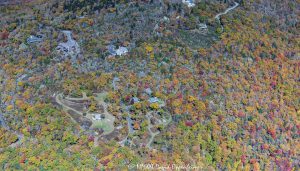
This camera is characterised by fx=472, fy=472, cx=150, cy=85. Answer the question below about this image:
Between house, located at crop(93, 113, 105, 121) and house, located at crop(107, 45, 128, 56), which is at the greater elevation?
house, located at crop(107, 45, 128, 56)

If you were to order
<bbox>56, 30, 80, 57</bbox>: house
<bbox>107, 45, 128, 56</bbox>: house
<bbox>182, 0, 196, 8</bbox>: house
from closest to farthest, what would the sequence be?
1. <bbox>107, 45, 128, 56</bbox>: house
2. <bbox>56, 30, 80, 57</bbox>: house
3. <bbox>182, 0, 196, 8</bbox>: house

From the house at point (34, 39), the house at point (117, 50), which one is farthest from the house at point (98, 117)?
the house at point (34, 39)

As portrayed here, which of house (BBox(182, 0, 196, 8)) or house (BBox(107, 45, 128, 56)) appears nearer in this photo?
house (BBox(107, 45, 128, 56))

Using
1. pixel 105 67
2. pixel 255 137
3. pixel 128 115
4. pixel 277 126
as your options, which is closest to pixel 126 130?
pixel 128 115

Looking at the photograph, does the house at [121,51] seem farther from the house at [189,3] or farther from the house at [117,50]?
the house at [189,3]

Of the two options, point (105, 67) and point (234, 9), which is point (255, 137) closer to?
point (105, 67)

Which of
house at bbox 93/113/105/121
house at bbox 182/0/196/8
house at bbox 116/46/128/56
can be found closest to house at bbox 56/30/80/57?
house at bbox 116/46/128/56

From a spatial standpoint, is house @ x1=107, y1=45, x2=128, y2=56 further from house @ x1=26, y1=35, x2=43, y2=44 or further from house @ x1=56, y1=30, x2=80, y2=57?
house @ x1=26, y1=35, x2=43, y2=44

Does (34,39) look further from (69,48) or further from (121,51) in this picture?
(121,51)

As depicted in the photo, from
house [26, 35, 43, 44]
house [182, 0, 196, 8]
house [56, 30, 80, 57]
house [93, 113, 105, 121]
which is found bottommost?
house [93, 113, 105, 121]

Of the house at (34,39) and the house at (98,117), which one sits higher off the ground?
the house at (34,39)

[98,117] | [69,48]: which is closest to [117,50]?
[69,48]
